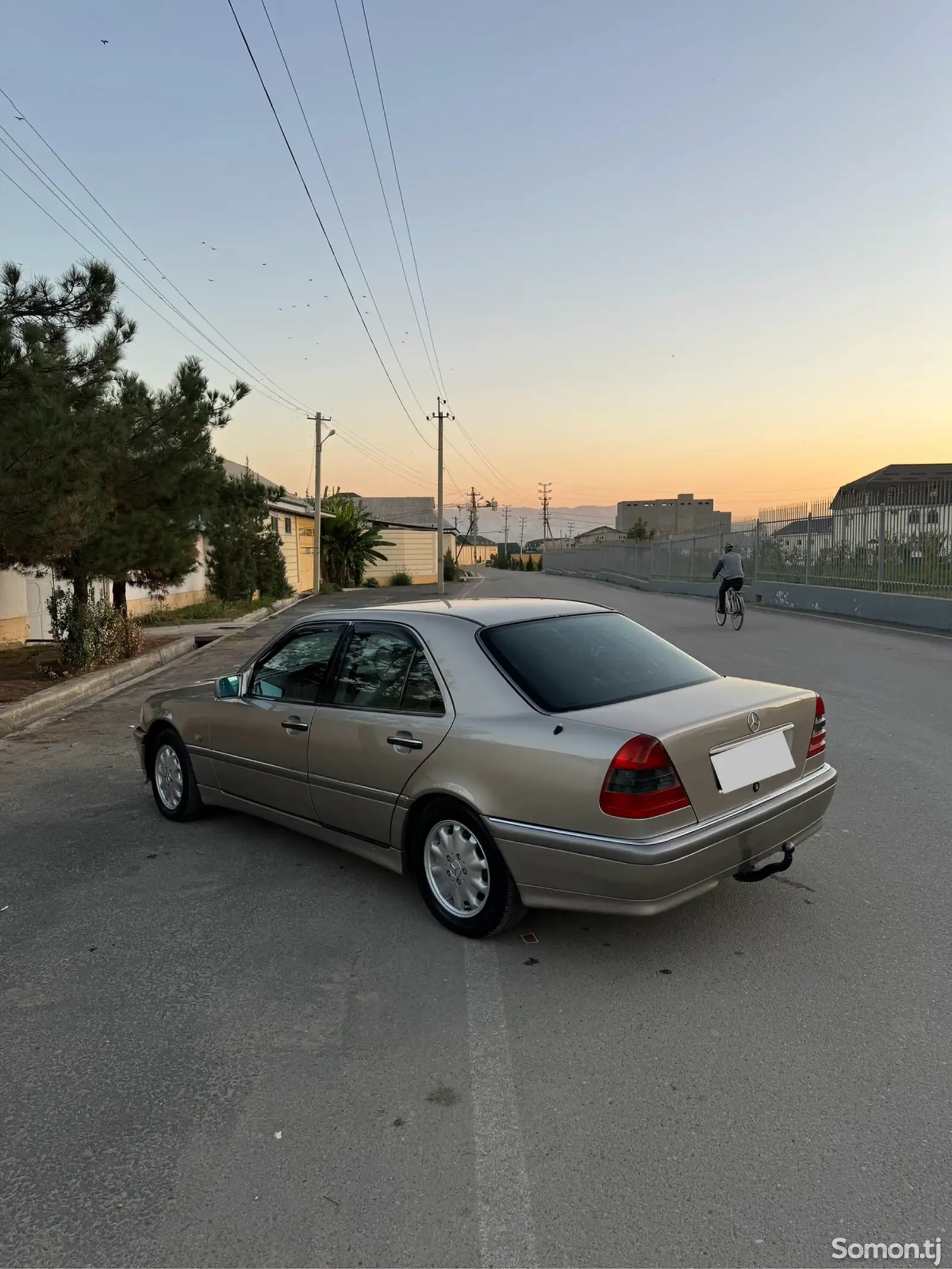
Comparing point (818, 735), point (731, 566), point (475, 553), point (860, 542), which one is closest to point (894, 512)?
point (860, 542)

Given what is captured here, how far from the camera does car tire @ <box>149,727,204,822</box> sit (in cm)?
571

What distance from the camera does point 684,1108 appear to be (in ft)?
9.02

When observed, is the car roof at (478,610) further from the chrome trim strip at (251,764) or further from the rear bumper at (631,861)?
the rear bumper at (631,861)

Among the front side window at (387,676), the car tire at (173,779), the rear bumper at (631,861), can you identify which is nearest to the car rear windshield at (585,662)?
the front side window at (387,676)

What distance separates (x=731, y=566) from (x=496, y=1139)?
16443 millimetres

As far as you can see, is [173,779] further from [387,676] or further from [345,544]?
[345,544]

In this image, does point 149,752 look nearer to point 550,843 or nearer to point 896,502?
point 550,843

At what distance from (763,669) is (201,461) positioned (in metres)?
9.18

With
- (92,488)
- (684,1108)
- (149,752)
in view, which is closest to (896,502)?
(92,488)

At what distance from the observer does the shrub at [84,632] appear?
12.3 meters

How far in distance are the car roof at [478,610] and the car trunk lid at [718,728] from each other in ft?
2.50

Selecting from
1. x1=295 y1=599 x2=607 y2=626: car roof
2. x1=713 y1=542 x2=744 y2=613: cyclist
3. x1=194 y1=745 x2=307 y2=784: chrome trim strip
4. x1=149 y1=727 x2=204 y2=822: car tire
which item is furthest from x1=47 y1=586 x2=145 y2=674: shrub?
x1=713 y1=542 x2=744 y2=613: cyclist

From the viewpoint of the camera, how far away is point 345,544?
151 feet

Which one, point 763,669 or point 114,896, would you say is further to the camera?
point 763,669
